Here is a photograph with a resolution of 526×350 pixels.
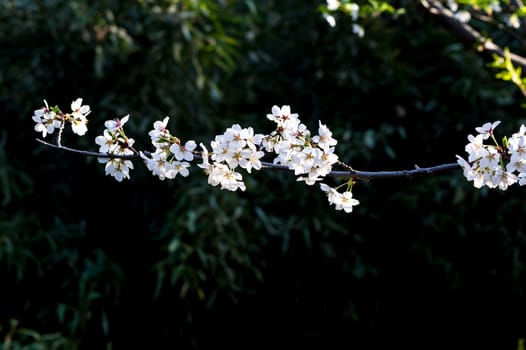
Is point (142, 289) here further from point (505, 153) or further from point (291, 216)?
point (505, 153)

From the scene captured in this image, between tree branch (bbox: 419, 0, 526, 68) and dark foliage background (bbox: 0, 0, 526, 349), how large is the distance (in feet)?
2.99

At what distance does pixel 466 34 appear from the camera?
1.90 meters

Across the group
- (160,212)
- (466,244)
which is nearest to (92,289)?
(160,212)

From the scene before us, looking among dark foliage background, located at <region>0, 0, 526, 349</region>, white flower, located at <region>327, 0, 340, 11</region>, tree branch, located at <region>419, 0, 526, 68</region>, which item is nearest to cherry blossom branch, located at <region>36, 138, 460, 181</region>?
white flower, located at <region>327, 0, 340, 11</region>

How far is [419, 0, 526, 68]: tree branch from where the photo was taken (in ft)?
6.05

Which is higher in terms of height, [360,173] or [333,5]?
[333,5]

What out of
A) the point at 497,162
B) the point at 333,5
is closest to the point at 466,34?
the point at 333,5

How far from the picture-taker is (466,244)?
9.45ft

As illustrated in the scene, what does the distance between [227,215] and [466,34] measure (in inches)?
49.8

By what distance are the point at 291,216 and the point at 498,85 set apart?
3.26 feet

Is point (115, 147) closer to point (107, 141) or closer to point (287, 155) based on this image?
point (107, 141)

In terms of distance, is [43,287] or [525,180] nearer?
Result: [525,180]

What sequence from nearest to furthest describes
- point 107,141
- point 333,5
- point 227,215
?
point 107,141 < point 333,5 < point 227,215

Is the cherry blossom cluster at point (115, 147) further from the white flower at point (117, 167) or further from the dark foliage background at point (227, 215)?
the dark foliage background at point (227, 215)
